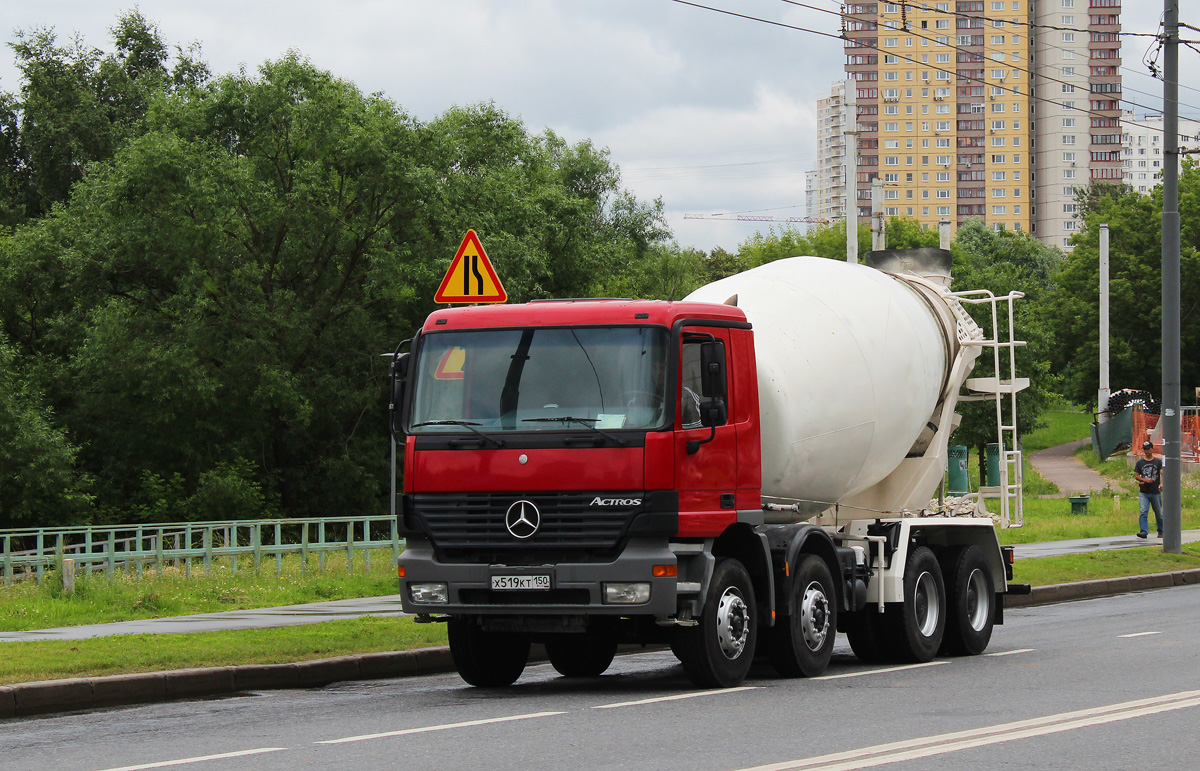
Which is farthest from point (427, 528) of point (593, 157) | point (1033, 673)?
point (593, 157)

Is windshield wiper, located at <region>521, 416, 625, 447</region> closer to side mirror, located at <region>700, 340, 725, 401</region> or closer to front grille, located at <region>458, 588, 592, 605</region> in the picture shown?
side mirror, located at <region>700, 340, 725, 401</region>

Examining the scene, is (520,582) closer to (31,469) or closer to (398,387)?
(398,387)

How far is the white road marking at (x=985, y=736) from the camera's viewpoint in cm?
747

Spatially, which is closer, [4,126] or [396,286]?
[396,286]

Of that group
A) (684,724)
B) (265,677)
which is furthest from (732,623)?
(265,677)

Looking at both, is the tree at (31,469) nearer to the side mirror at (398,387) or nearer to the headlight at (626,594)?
the side mirror at (398,387)

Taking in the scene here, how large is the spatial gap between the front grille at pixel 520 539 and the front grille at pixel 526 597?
211 millimetres

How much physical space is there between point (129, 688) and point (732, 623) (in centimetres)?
433

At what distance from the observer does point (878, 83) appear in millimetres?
162875

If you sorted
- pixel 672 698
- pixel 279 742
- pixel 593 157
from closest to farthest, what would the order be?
pixel 279 742 < pixel 672 698 < pixel 593 157

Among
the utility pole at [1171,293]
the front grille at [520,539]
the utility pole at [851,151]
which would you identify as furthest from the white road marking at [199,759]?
the utility pole at [1171,293]

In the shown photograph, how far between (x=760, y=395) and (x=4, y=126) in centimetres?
5253

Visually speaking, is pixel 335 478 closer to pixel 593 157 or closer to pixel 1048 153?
pixel 593 157

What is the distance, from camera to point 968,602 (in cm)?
1408
